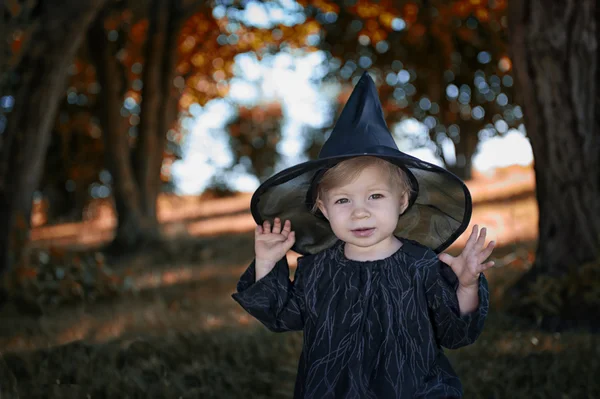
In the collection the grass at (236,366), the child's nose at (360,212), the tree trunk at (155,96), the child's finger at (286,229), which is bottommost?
the grass at (236,366)

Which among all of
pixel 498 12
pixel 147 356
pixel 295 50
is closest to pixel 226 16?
pixel 295 50

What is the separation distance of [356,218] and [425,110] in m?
13.8

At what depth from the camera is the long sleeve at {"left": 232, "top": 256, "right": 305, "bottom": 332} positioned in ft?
8.96

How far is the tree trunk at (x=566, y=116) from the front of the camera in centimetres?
474

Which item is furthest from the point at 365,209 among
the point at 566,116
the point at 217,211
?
the point at 217,211

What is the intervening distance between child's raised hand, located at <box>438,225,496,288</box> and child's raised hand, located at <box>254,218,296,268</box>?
2.08 ft

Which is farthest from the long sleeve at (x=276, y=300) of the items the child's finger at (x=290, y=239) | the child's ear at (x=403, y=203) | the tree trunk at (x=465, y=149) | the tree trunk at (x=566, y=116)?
the tree trunk at (x=465, y=149)

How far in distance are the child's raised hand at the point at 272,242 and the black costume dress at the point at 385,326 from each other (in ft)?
0.61

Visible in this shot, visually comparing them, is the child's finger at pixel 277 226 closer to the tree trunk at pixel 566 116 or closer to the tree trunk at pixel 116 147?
the tree trunk at pixel 566 116

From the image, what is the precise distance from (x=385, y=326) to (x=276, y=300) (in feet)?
1.41

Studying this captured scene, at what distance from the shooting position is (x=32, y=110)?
6.44 meters

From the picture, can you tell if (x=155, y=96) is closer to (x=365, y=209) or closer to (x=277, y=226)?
(x=277, y=226)

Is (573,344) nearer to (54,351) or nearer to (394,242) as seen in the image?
(394,242)

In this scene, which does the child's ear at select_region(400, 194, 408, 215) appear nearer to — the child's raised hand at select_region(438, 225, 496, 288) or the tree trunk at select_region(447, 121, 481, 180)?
the child's raised hand at select_region(438, 225, 496, 288)
